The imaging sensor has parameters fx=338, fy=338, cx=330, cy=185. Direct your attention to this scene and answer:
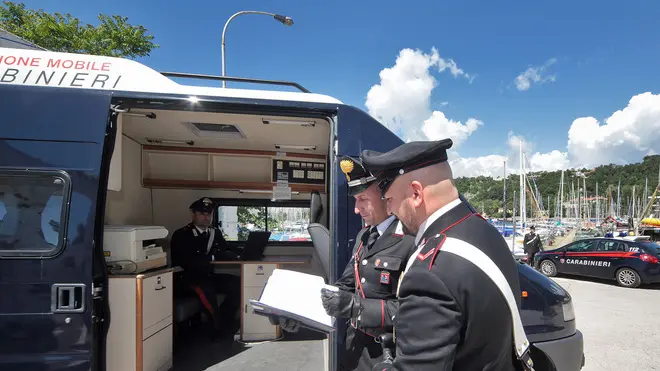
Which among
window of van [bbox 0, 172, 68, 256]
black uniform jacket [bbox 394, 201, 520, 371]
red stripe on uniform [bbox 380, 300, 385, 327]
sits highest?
window of van [bbox 0, 172, 68, 256]

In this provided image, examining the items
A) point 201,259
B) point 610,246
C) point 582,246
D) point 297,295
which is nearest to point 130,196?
point 201,259

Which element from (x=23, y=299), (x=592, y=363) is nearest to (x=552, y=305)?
(x=592, y=363)

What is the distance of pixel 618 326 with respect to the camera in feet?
20.8

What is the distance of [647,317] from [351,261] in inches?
321

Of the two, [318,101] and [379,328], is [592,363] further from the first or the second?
[318,101]

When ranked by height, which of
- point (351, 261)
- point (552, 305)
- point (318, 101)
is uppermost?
point (318, 101)

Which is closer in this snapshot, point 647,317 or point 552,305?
point 552,305

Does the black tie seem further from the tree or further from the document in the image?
the tree

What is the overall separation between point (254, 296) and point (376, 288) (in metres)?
3.20

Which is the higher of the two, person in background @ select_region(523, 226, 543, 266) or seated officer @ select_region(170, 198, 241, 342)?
seated officer @ select_region(170, 198, 241, 342)

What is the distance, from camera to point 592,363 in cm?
462

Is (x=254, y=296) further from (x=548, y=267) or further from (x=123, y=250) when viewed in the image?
(x=548, y=267)

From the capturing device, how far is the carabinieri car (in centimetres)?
980

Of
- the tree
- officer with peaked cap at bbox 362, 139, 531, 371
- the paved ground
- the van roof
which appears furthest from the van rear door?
the tree
